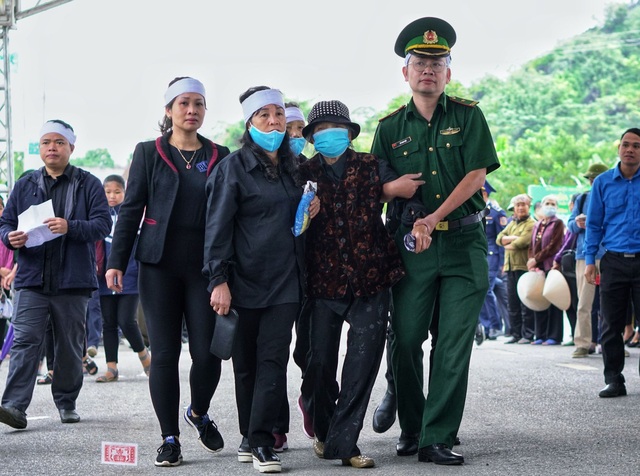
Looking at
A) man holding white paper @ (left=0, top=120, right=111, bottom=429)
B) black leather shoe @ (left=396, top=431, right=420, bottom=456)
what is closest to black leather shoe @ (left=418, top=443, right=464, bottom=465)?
black leather shoe @ (left=396, top=431, right=420, bottom=456)

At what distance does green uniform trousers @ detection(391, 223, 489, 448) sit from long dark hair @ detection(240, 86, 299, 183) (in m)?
0.71

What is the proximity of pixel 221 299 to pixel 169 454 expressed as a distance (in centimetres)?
94

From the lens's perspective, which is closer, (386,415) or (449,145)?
(449,145)

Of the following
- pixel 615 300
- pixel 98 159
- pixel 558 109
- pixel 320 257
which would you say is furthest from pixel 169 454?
pixel 98 159

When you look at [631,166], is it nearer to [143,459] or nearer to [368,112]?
[143,459]

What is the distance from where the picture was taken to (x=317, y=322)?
6.33 m

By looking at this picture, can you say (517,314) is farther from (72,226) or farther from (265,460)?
(265,460)

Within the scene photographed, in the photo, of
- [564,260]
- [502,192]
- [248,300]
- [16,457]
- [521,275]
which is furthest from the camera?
[502,192]

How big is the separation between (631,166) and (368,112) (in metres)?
70.2

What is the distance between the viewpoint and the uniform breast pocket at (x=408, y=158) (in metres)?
6.53

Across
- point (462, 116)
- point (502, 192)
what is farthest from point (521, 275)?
point (502, 192)

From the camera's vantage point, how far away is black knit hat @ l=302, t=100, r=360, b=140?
21.0 feet

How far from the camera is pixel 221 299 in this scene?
607 centimetres

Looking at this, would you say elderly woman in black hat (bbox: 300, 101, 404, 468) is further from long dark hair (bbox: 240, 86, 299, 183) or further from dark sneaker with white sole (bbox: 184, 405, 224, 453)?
dark sneaker with white sole (bbox: 184, 405, 224, 453)
